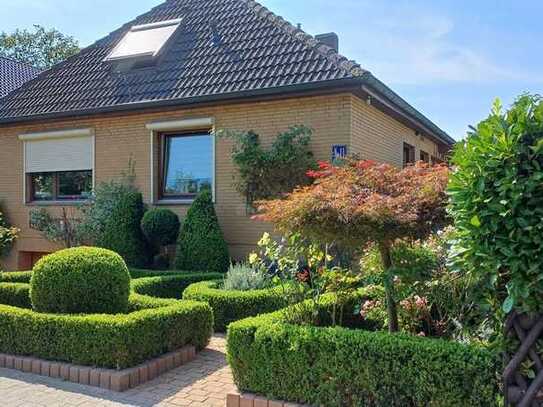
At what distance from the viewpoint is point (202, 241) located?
8.96 m

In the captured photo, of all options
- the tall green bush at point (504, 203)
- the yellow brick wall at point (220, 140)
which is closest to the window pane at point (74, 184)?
the yellow brick wall at point (220, 140)

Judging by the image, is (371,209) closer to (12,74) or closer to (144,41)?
(144,41)

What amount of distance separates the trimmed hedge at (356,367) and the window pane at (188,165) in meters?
6.27

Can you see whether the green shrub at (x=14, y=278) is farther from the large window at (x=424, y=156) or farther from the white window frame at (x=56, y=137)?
the large window at (x=424, y=156)

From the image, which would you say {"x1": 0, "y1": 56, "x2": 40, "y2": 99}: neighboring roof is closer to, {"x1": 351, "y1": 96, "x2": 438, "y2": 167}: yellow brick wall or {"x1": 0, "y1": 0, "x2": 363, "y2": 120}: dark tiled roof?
{"x1": 0, "y1": 0, "x2": 363, "y2": 120}: dark tiled roof

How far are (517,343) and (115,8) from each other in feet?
42.4

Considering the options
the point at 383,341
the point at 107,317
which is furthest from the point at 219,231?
the point at 383,341

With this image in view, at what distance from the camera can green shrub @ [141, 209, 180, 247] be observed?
9.54 m

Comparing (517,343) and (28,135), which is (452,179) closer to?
(517,343)

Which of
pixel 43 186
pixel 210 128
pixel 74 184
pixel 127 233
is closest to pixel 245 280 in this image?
pixel 127 233

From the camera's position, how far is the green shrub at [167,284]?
7279mm

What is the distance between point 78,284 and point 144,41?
840 cm

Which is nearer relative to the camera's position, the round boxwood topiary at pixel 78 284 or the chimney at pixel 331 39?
the round boxwood topiary at pixel 78 284

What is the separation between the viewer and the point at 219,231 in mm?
9086
